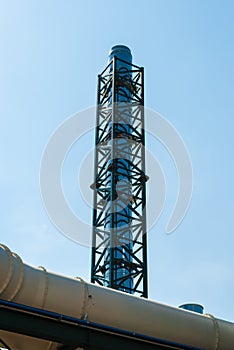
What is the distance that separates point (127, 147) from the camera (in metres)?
31.4

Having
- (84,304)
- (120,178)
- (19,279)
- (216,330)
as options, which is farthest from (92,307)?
(120,178)

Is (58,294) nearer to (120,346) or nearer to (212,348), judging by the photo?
(120,346)

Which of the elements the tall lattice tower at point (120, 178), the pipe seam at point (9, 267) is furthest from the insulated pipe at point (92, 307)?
the tall lattice tower at point (120, 178)

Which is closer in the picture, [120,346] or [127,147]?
[120,346]

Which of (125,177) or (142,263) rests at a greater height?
(125,177)

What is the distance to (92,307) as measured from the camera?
45.2 feet

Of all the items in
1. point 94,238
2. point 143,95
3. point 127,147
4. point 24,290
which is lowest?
point 24,290

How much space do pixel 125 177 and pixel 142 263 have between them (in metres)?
4.98

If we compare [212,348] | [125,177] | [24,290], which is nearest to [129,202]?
[125,177]

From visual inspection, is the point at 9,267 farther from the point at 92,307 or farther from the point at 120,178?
the point at 120,178

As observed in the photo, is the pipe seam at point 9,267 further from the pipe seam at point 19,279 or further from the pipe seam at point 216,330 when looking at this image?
the pipe seam at point 216,330

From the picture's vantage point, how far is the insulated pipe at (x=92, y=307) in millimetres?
13227

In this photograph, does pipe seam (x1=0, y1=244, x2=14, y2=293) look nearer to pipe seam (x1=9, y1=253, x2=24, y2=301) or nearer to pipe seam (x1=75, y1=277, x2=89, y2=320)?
pipe seam (x1=9, y1=253, x2=24, y2=301)

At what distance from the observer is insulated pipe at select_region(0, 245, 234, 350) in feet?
43.4
